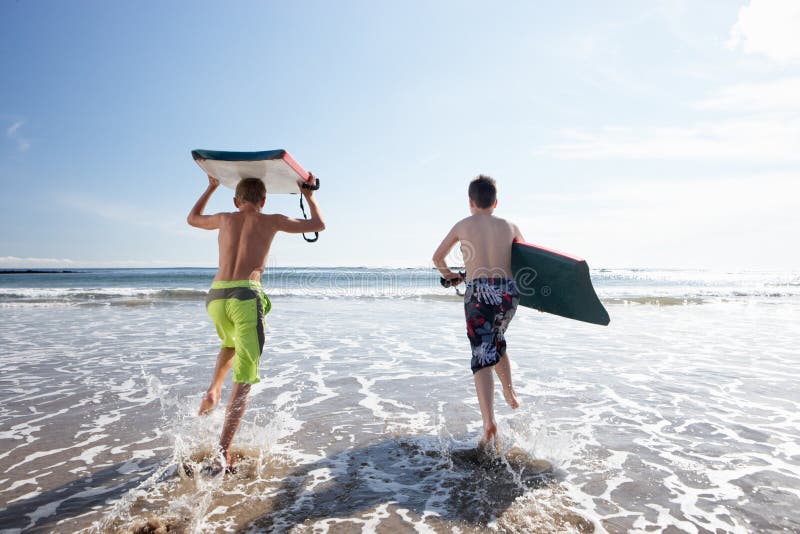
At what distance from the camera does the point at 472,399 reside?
16.4 ft

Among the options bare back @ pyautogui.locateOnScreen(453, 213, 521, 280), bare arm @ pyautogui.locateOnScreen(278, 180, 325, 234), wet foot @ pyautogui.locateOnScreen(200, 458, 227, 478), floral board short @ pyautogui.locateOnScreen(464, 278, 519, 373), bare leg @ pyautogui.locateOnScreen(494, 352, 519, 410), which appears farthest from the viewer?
bare leg @ pyautogui.locateOnScreen(494, 352, 519, 410)

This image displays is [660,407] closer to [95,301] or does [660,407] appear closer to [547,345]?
[547,345]

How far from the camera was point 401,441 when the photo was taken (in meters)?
3.80

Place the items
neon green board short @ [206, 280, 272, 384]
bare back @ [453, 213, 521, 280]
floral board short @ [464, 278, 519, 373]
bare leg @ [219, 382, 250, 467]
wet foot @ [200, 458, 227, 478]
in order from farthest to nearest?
1. bare back @ [453, 213, 521, 280]
2. floral board short @ [464, 278, 519, 373]
3. neon green board short @ [206, 280, 272, 384]
4. bare leg @ [219, 382, 250, 467]
5. wet foot @ [200, 458, 227, 478]

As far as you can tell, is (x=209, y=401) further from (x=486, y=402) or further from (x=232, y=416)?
(x=486, y=402)

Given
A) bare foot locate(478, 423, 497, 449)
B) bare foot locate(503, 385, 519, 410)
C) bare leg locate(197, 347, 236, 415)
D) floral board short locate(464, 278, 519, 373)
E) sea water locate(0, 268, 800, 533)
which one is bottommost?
sea water locate(0, 268, 800, 533)

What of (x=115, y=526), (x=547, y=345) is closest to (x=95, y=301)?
(x=547, y=345)

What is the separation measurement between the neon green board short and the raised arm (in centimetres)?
50

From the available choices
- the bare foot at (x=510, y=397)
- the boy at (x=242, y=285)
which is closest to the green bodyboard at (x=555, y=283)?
the bare foot at (x=510, y=397)

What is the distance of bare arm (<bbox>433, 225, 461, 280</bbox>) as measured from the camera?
3.88 meters

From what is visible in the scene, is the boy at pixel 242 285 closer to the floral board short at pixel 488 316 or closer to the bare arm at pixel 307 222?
the bare arm at pixel 307 222

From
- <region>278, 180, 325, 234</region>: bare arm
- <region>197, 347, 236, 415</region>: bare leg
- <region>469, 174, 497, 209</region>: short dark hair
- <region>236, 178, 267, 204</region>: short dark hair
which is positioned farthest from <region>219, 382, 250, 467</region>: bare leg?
<region>469, 174, 497, 209</region>: short dark hair

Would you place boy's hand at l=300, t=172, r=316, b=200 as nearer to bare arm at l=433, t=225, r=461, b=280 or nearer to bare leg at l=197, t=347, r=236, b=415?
bare arm at l=433, t=225, r=461, b=280

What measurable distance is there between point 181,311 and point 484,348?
494 inches
